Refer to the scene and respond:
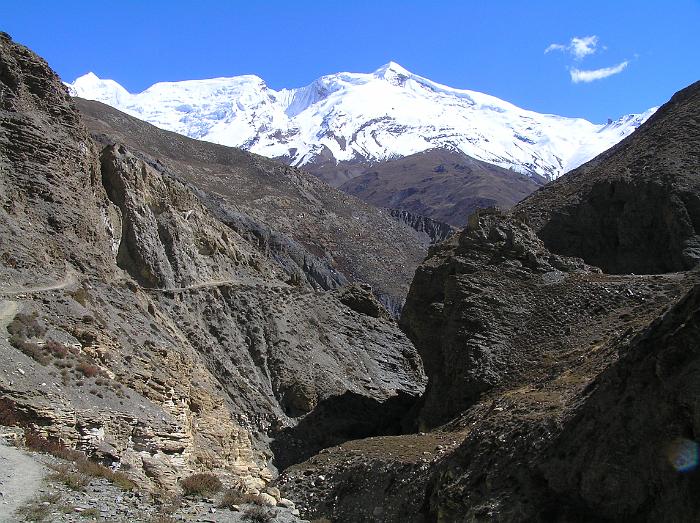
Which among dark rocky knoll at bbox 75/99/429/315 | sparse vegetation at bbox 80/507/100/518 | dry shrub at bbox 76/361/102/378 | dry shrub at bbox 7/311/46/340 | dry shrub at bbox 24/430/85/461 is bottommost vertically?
sparse vegetation at bbox 80/507/100/518

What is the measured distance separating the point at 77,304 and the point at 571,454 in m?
18.9

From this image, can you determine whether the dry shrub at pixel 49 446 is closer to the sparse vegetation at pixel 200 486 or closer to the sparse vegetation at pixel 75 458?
the sparse vegetation at pixel 75 458

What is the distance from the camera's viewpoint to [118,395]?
23016mm

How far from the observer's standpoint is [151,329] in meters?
31.7

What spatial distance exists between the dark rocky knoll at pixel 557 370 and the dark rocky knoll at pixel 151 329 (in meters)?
5.09

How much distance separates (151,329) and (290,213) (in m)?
80.0

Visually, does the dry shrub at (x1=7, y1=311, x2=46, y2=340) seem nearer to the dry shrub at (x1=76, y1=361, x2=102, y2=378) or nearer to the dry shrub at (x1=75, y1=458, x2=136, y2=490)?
the dry shrub at (x1=76, y1=361, x2=102, y2=378)

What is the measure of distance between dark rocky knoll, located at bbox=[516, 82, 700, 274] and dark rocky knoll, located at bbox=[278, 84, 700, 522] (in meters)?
0.10

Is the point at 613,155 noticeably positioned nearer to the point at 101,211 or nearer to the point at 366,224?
the point at 101,211

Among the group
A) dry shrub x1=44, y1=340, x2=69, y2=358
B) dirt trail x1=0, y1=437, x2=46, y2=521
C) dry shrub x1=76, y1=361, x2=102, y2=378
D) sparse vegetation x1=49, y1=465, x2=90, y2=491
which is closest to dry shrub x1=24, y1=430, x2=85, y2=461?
dirt trail x1=0, y1=437, x2=46, y2=521

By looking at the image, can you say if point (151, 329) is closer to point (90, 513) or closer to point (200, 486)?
point (200, 486)

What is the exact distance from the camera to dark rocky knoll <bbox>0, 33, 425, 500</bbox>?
72.9 feet

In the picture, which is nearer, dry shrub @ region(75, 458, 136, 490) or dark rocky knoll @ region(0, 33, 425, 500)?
dry shrub @ region(75, 458, 136, 490)

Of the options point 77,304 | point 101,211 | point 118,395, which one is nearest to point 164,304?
point 101,211
